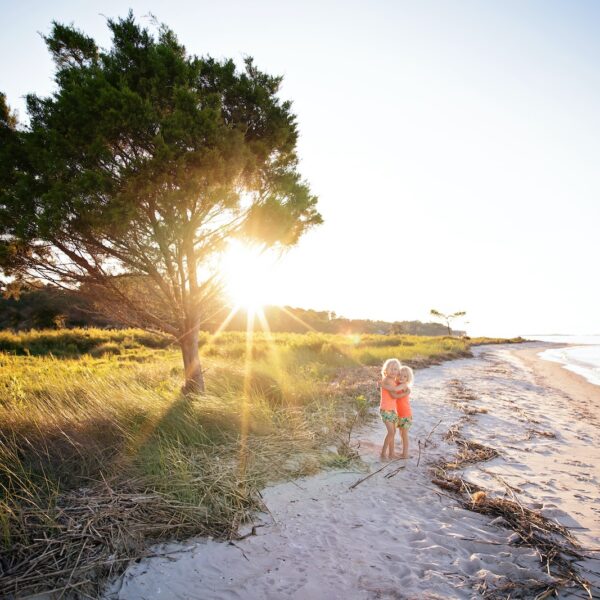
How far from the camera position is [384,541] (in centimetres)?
340

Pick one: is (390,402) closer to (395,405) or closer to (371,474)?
(395,405)

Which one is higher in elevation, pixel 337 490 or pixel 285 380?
pixel 285 380

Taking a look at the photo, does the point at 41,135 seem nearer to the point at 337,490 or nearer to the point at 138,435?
the point at 138,435

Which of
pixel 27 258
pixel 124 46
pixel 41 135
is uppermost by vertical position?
pixel 124 46


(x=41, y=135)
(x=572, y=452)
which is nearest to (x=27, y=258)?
(x=41, y=135)

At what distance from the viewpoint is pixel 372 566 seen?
9.92 feet

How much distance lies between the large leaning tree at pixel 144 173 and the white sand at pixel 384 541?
185 inches

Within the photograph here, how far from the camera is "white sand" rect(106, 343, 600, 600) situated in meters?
2.78

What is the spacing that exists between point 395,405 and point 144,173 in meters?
5.98

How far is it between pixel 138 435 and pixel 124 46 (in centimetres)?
731

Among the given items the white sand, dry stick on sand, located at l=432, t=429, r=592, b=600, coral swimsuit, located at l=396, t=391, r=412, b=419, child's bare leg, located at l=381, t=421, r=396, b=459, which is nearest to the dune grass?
the white sand

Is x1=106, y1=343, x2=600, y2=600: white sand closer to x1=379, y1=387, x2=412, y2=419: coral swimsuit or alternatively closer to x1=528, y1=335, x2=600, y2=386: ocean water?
x1=379, y1=387, x2=412, y2=419: coral swimsuit

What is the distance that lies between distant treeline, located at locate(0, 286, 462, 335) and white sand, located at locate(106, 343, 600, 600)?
6.06 metres

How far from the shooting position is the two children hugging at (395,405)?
5516 mm
